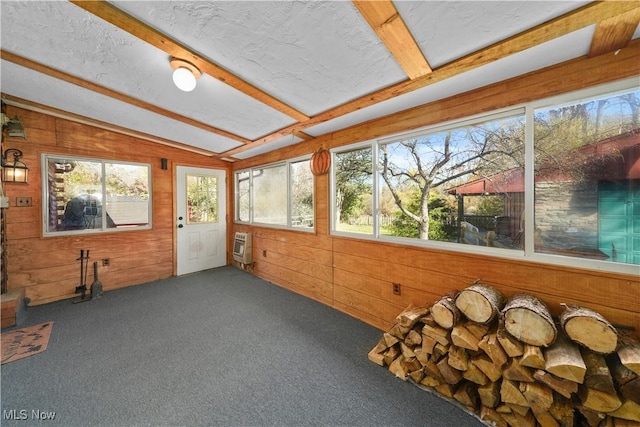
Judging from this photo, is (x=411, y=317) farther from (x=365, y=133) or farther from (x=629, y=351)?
(x=365, y=133)

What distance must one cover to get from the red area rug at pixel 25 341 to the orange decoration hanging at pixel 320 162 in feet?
10.4

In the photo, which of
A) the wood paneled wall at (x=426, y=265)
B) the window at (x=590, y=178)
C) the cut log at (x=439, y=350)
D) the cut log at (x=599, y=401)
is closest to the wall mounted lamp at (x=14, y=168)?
the wood paneled wall at (x=426, y=265)

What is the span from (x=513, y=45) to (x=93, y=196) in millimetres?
4973

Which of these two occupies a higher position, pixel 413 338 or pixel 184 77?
pixel 184 77

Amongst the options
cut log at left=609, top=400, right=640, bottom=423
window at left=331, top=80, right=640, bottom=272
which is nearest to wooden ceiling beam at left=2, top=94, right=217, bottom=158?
window at left=331, top=80, right=640, bottom=272

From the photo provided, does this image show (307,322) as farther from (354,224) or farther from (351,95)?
(351,95)

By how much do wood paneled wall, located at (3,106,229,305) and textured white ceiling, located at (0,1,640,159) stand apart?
2.55 feet

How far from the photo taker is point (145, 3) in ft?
4.10

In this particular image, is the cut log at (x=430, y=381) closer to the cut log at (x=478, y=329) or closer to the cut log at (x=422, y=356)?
the cut log at (x=422, y=356)

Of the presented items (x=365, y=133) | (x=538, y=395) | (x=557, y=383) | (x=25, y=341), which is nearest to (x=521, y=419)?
(x=538, y=395)

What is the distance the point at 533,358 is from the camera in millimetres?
1202

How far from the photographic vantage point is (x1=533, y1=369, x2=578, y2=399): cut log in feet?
3.71

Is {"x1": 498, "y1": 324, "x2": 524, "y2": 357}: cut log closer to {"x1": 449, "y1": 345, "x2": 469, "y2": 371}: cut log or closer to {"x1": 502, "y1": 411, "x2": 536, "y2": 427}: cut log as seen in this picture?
{"x1": 449, "y1": 345, "x2": 469, "y2": 371}: cut log

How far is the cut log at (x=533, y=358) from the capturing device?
119 centimetres
